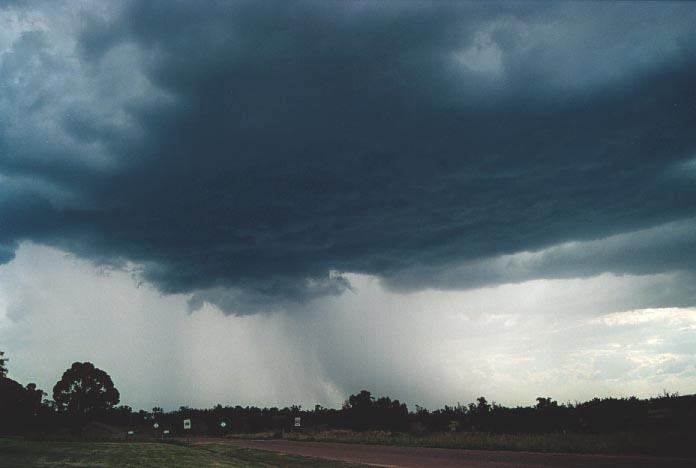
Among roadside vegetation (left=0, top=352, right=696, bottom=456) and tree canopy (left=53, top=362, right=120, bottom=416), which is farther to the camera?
tree canopy (left=53, top=362, right=120, bottom=416)

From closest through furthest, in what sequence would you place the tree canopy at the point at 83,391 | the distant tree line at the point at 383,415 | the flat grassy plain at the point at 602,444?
the flat grassy plain at the point at 602,444 < the distant tree line at the point at 383,415 < the tree canopy at the point at 83,391

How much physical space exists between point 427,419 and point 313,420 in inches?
2066

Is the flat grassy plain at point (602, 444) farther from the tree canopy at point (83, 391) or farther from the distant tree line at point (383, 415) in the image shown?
the tree canopy at point (83, 391)

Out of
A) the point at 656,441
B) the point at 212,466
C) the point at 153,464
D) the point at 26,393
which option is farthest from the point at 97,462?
the point at 26,393

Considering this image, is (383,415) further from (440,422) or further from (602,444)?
(602,444)

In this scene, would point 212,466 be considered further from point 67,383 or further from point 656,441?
point 67,383

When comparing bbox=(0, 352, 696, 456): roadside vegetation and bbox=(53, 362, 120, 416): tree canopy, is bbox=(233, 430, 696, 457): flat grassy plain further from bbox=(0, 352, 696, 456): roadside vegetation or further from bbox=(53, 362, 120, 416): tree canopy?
bbox=(53, 362, 120, 416): tree canopy

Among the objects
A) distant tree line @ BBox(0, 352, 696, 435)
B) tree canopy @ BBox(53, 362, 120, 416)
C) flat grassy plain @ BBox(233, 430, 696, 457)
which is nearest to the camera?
flat grassy plain @ BBox(233, 430, 696, 457)

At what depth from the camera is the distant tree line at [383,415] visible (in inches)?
2638

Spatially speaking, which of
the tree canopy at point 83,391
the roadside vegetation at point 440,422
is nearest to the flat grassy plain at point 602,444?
the roadside vegetation at point 440,422

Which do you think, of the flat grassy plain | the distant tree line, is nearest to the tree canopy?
the distant tree line

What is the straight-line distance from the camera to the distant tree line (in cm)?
6700

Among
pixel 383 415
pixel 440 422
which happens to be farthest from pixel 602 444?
pixel 383 415

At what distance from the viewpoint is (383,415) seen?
130125mm
